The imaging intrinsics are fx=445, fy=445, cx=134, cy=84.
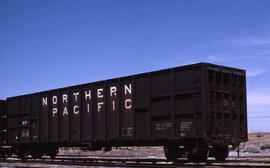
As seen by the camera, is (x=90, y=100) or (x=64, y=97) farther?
(x=64, y=97)

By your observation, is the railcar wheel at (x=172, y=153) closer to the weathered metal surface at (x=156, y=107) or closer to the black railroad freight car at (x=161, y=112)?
the black railroad freight car at (x=161, y=112)

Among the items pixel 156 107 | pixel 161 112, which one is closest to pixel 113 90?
pixel 156 107

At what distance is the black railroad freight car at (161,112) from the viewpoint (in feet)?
60.3

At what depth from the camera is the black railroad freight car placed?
1838cm

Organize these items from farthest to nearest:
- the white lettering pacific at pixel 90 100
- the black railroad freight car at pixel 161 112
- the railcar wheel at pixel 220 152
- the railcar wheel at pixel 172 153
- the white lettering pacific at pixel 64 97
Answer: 1. the white lettering pacific at pixel 64 97
2. the white lettering pacific at pixel 90 100
3. the railcar wheel at pixel 220 152
4. the railcar wheel at pixel 172 153
5. the black railroad freight car at pixel 161 112

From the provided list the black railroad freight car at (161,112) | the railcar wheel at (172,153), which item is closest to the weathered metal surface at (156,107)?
the black railroad freight car at (161,112)

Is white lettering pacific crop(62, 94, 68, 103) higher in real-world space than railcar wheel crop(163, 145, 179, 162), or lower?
higher

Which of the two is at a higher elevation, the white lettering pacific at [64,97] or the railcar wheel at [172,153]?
the white lettering pacific at [64,97]

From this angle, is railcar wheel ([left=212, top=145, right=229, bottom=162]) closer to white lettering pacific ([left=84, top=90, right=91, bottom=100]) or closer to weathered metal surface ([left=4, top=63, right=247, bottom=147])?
weathered metal surface ([left=4, top=63, right=247, bottom=147])

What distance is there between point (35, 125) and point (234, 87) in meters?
13.0

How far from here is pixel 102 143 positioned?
23.0 meters

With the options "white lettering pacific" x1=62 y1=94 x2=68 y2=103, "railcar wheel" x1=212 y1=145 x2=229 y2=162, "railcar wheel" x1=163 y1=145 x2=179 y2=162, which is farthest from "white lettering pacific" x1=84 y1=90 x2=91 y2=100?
"railcar wheel" x1=212 y1=145 x2=229 y2=162

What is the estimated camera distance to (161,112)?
64.6ft

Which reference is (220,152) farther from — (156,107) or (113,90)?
(113,90)
